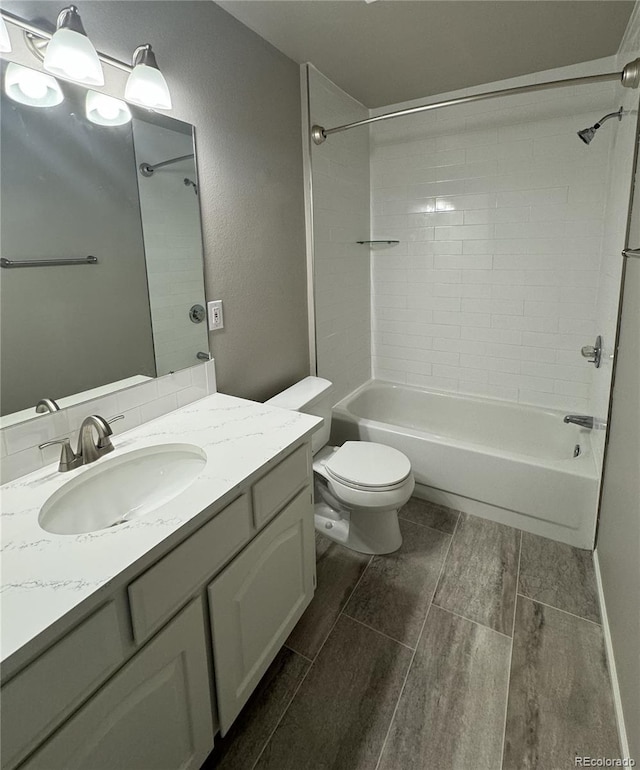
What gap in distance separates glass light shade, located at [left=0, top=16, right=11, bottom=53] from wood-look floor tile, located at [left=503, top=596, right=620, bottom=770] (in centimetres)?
233

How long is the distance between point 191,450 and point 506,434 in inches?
86.0

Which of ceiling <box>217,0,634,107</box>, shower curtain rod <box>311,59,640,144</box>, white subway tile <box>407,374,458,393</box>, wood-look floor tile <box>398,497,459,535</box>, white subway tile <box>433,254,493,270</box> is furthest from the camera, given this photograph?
white subway tile <box>407,374,458,393</box>

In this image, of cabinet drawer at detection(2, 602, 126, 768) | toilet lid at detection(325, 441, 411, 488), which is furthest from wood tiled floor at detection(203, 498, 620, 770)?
cabinet drawer at detection(2, 602, 126, 768)

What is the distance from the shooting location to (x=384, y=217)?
2.96 m

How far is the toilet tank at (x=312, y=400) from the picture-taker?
195cm

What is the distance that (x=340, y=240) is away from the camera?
263cm

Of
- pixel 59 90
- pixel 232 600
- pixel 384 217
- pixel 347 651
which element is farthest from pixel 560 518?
pixel 59 90

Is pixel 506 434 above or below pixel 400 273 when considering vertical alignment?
below

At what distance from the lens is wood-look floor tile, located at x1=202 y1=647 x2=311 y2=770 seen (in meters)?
1.21

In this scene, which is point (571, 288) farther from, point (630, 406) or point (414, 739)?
point (414, 739)

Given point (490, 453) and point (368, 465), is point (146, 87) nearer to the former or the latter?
point (368, 465)

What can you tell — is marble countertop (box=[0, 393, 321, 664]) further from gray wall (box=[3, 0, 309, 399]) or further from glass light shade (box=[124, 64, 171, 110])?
glass light shade (box=[124, 64, 171, 110])

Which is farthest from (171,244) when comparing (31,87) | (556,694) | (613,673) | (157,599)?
(613,673)

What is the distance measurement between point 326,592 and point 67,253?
5.30 feet
